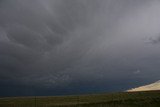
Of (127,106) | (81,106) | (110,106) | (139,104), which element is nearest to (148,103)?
(139,104)

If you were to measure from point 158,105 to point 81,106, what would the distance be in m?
18.4

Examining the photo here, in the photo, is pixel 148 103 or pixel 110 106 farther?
pixel 148 103

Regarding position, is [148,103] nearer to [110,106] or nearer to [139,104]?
[139,104]

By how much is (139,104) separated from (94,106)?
11.6 m

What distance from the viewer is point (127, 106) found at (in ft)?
193

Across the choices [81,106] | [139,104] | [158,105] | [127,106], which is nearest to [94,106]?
[81,106]

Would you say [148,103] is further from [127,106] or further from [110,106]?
[110,106]

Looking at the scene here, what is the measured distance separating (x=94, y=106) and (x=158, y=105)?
607 inches

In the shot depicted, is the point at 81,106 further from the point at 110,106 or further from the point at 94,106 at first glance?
the point at 110,106

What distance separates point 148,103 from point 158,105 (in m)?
3.23

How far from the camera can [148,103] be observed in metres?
63.6

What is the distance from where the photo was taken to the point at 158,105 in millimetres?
60844

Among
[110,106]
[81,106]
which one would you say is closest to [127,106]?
[110,106]

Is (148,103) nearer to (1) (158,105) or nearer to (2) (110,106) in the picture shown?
(1) (158,105)
